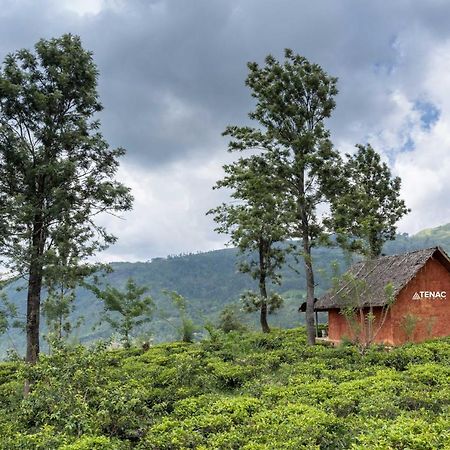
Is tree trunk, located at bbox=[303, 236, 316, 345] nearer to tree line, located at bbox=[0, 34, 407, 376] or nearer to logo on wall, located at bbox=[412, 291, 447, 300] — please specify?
tree line, located at bbox=[0, 34, 407, 376]

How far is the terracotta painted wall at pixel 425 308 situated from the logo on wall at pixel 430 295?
5.6 inches

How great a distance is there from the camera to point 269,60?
85.9 ft

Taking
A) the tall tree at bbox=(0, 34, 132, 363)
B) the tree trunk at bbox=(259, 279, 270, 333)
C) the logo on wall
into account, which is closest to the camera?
the tall tree at bbox=(0, 34, 132, 363)

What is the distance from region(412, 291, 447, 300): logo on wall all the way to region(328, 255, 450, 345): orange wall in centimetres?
19

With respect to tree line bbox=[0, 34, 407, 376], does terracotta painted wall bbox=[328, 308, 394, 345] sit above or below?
below

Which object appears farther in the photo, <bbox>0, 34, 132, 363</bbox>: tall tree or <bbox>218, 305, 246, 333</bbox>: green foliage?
<bbox>218, 305, 246, 333</bbox>: green foliage

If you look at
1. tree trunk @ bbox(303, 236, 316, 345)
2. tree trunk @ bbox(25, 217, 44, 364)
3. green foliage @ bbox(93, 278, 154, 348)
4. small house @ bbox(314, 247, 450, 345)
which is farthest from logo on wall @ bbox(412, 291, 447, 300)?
tree trunk @ bbox(25, 217, 44, 364)

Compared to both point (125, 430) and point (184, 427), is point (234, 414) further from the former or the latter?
point (125, 430)

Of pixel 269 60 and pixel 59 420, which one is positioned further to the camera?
pixel 269 60

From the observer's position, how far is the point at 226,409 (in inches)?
436

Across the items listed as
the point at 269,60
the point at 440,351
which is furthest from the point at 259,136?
the point at 440,351

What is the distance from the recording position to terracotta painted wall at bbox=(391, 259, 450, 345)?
27316mm

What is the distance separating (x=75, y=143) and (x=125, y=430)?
42.9ft

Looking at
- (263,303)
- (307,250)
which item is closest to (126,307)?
(263,303)
